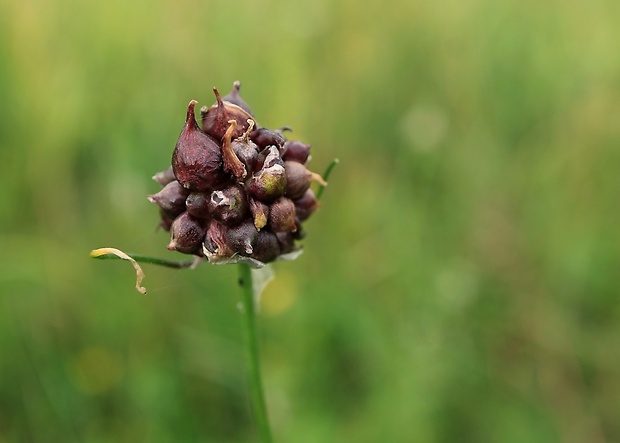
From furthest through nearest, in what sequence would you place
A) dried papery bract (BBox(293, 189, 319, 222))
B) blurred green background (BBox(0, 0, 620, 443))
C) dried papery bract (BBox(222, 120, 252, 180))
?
1. blurred green background (BBox(0, 0, 620, 443))
2. dried papery bract (BBox(293, 189, 319, 222))
3. dried papery bract (BBox(222, 120, 252, 180))

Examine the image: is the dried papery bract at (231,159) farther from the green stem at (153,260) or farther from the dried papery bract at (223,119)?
the green stem at (153,260)

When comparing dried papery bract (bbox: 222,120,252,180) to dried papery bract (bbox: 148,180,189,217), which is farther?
dried papery bract (bbox: 148,180,189,217)

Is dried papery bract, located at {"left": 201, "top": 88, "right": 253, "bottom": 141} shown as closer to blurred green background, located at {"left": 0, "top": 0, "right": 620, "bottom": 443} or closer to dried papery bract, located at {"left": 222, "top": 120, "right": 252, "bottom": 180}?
dried papery bract, located at {"left": 222, "top": 120, "right": 252, "bottom": 180}

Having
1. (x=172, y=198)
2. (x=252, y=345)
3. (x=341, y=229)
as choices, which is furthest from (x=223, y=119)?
(x=341, y=229)

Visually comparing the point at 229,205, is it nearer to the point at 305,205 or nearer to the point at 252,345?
the point at 305,205

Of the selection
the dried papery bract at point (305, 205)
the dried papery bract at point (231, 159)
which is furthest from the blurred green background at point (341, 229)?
the dried papery bract at point (231, 159)

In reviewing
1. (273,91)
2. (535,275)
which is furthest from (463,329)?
(273,91)

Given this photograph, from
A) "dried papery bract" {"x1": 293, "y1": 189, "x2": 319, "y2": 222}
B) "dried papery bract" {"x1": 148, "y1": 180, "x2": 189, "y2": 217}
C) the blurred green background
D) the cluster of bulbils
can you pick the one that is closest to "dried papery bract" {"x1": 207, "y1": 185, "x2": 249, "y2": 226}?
the cluster of bulbils
